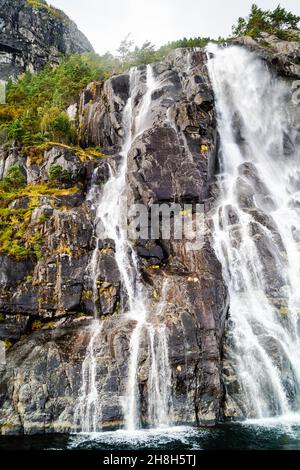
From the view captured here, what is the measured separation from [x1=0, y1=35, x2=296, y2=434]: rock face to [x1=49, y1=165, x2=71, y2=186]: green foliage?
0.43 metres

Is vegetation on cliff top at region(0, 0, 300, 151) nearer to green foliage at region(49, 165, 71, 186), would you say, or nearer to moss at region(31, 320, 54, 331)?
green foliage at region(49, 165, 71, 186)

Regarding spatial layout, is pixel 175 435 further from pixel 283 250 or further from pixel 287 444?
pixel 283 250

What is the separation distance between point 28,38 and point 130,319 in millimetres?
67957

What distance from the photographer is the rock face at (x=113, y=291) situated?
19.2m

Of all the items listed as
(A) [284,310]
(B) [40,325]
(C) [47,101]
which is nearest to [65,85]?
(C) [47,101]

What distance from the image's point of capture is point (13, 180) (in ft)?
104

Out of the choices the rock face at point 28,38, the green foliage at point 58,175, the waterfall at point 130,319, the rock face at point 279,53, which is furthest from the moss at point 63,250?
the rock face at point 28,38

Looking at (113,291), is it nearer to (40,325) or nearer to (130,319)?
(130,319)

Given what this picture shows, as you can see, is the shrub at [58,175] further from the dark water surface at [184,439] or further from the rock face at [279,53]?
the rock face at [279,53]

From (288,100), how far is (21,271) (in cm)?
3273

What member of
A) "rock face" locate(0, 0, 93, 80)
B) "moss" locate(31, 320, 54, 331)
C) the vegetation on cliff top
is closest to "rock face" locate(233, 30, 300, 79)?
the vegetation on cliff top

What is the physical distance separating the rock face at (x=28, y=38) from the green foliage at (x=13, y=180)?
43.1m

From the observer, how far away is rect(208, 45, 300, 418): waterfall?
20766 millimetres
